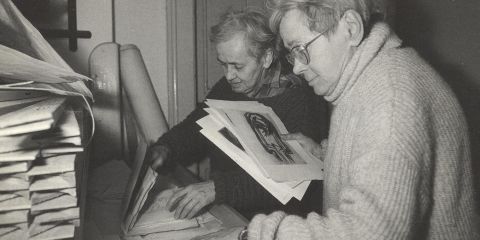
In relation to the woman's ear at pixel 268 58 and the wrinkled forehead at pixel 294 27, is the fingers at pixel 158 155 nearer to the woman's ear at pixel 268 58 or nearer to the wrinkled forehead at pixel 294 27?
the woman's ear at pixel 268 58

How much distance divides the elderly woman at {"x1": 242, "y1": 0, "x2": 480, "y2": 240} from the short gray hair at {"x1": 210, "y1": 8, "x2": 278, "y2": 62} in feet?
1.89

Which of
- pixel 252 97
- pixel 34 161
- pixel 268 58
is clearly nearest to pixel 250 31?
pixel 268 58

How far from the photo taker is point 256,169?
1040 mm

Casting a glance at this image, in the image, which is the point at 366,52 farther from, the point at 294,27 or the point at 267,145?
the point at 267,145

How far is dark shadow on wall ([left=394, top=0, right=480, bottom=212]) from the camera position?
226 cm

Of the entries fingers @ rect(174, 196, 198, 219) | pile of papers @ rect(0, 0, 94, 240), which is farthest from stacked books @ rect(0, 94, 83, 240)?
fingers @ rect(174, 196, 198, 219)

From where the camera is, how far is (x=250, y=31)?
1.65 meters

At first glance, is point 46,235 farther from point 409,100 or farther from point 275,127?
point 275,127

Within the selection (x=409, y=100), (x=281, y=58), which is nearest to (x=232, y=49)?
(x=281, y=58)

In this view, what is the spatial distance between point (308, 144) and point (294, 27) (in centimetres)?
53

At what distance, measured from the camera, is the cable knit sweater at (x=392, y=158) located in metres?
0.68

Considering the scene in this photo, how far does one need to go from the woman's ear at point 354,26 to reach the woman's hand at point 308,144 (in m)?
0.51

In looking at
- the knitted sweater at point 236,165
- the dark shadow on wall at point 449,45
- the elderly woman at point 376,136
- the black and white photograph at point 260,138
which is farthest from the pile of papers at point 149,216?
the dark shadow on wall at point 449,45

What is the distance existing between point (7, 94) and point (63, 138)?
122 mm
